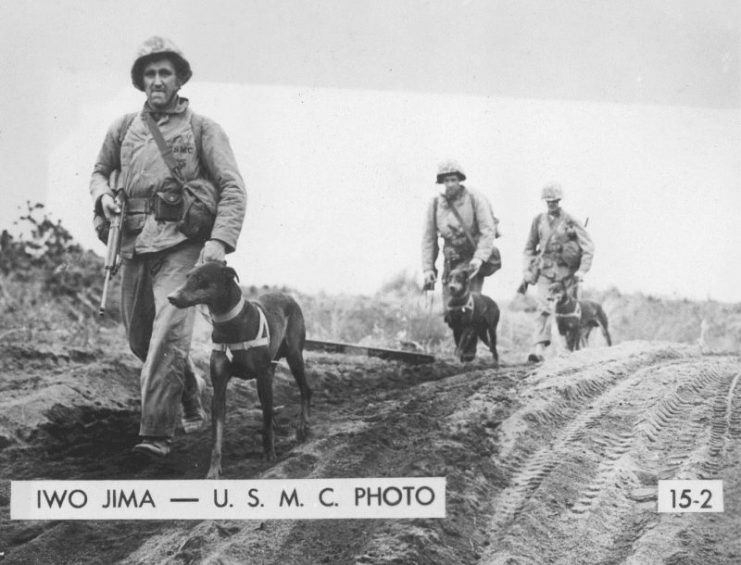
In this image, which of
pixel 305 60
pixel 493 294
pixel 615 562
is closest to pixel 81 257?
pixel 305 60

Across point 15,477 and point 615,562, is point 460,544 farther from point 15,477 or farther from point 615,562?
point 15,477

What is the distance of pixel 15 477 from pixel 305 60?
9.88ft

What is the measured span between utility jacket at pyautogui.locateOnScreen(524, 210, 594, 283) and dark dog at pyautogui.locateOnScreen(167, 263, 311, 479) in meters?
1.85

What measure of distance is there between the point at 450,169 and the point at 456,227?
0.41 m

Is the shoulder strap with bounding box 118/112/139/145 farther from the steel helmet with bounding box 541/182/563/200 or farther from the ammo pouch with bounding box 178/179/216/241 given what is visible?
the steel helmet with bounding box 541/182/563/200

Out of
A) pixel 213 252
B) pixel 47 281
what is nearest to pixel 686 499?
pixel 213 252

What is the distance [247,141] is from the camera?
6.33m

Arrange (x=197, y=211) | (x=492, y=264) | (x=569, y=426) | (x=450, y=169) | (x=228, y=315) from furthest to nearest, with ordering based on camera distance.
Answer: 1. (x=492, y=264)
2. (x=450, y=169)
3. (x=569, y=426)
4. (x=197, y=211)
5. (x=228, y=315)

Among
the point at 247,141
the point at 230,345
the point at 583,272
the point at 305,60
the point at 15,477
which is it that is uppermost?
the point at 305,60

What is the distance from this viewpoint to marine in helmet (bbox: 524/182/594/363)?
6621 millimetres

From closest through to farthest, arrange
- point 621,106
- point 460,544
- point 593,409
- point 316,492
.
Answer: point 460,544, point 316,492, point 593,409, point 621,106

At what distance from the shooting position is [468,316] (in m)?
7.00

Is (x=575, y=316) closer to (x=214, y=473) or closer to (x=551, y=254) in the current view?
(x=551, y=254)

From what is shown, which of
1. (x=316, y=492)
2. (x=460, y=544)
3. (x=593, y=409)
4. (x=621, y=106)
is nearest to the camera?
(x=460, y=544)
